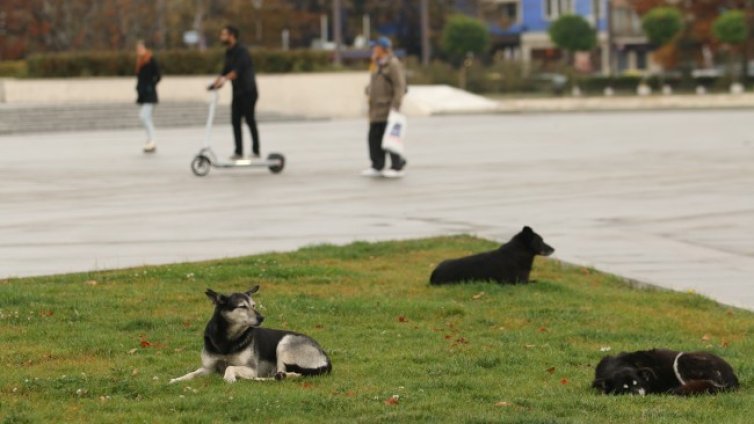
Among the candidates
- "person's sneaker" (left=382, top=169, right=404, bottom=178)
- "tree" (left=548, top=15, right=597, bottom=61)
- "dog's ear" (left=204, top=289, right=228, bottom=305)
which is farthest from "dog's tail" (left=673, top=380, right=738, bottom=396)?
"tree" (left=548, top=15, right=597, bottom=61)

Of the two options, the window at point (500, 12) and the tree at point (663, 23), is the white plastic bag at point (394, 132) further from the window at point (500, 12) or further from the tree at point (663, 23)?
the window at point (500, 12)

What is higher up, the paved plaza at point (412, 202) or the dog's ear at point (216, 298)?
the dog's ear at point (216, 298)

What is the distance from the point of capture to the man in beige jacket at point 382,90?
71.4 feet

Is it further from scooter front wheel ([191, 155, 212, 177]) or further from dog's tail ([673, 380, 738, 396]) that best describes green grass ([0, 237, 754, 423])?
scooter front wheel ([191, 155, 212, 177])

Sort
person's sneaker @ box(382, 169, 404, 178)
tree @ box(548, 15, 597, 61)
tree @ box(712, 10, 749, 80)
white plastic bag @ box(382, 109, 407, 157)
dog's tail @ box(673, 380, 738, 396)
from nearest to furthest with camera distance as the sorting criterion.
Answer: dog's tail @ box(673, 380, 738, 396) → white plastic bag @ box(382, 109, 407, 157) → person's sneaker @ box(382, 169, 404, 178) → tree @ box(712, 10, 749, 80) → tree @ box(548, 15, 597, 61)

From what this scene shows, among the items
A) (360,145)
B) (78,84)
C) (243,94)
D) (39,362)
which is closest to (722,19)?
(78,84)

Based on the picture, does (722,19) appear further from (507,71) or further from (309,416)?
(309,416)

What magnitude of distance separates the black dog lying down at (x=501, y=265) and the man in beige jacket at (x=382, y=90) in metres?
9.99

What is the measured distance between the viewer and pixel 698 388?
777cm

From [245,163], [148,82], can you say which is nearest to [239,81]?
[245,163]

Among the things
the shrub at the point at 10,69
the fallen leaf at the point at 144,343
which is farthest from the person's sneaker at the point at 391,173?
the shrub at the point at 10,69

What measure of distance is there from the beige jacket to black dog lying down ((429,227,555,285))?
999 cm

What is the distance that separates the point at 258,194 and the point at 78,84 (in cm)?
2755

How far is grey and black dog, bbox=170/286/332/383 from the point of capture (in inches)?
320
